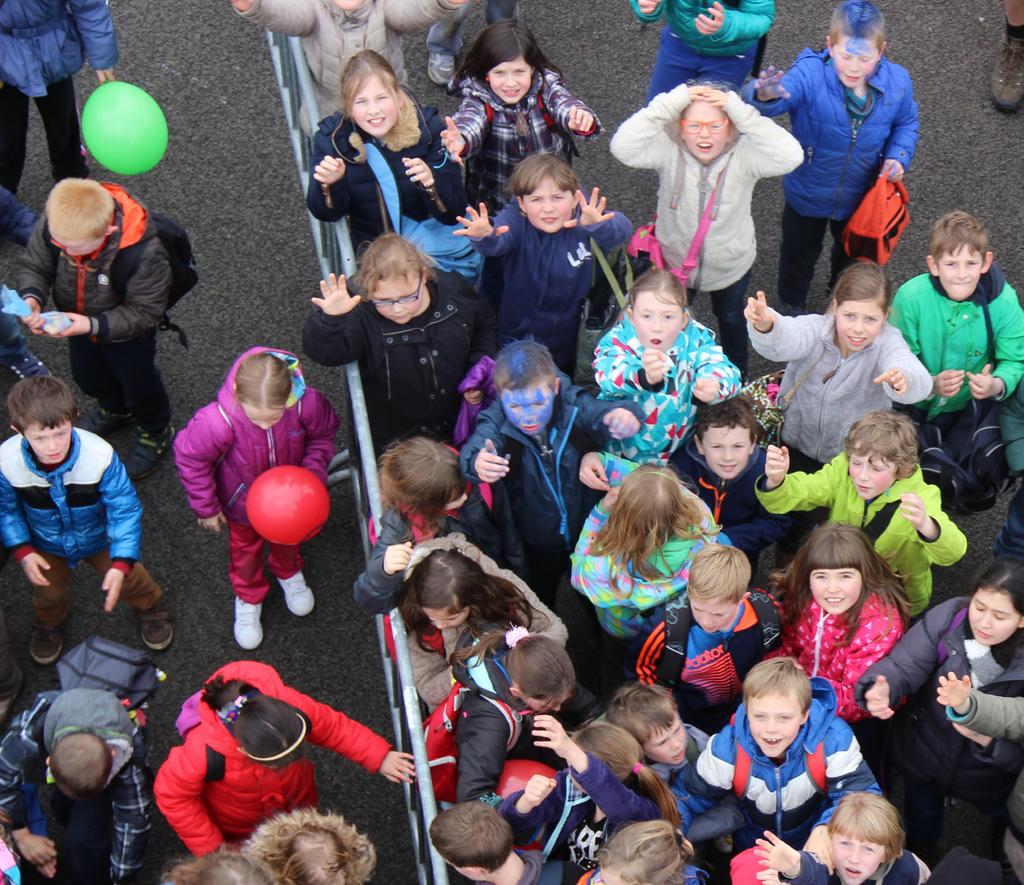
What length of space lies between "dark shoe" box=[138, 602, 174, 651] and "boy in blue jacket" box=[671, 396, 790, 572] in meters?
2.23

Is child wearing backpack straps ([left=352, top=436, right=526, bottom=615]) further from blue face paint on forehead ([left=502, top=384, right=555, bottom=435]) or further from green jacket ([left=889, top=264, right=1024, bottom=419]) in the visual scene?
green jacket ([left=889, top=264, right=1024, bottom=419])

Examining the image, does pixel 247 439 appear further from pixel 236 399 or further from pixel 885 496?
pixel 885 496

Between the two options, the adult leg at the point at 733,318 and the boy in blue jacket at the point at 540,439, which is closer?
the boy in blue jacket at the point at 540,439

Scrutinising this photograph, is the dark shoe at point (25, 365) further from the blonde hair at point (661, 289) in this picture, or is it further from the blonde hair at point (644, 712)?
the blonde hair at point (644, 712)

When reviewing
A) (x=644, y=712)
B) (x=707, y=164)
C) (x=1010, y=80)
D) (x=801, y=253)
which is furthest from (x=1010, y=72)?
(x=644, y=712)

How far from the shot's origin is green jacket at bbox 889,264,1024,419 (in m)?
5.05

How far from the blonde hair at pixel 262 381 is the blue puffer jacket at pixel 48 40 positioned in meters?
2.28

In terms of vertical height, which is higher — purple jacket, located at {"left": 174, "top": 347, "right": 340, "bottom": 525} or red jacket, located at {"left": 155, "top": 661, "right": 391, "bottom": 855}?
purple jacket, located at {"left": 174, "top": 347, "right": 340, "bottom": 525}

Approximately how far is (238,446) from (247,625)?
92 centimetres

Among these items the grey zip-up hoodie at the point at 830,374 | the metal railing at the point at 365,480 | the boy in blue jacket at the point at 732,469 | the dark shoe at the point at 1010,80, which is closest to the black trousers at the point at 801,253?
the grey zip-up hoodie at the point at 830,374

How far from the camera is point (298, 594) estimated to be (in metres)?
5.51

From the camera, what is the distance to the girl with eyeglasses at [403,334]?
184 inches

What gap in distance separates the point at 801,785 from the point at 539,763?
82 centimetres

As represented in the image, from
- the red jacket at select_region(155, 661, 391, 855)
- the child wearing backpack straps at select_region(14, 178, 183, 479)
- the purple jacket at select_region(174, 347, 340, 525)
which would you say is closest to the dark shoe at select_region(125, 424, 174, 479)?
the child wearing backpack straps at select_region(14, 178, 183, 479)
